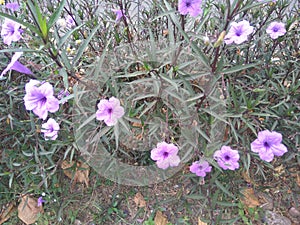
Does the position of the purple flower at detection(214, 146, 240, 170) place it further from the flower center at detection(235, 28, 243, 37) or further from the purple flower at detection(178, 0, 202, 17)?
the purple flower at detection(178, 0, 202, 17)

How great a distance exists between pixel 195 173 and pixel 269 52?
25.1 inches

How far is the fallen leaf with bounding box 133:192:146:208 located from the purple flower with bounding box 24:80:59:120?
30.6 inches

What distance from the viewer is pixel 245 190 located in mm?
1713

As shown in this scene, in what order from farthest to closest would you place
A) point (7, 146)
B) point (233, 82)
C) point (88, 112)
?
1. point (7, 146)
2. point (233, 82)
3. point (88, 112)

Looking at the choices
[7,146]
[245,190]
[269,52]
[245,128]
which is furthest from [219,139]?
[7,146]

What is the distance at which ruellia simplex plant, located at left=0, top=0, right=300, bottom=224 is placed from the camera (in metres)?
1.33

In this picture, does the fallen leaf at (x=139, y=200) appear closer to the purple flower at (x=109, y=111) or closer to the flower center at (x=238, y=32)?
the purple flower at (x=109, y=111)

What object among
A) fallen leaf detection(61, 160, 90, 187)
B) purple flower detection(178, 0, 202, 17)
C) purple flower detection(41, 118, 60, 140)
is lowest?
fallen leaf detection(61, 160, 90, 187)

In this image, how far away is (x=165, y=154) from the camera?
1.32 meters

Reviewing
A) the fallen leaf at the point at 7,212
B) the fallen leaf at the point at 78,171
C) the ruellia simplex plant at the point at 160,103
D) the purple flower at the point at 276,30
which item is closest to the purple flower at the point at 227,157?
the ruellia simplex plant at the point at 160,103

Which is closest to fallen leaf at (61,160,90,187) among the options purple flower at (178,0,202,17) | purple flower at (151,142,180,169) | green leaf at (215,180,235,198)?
purple flower at (151,142,180,169)

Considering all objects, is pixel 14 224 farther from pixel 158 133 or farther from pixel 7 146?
pixel 158 133

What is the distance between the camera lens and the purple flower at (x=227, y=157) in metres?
1.39

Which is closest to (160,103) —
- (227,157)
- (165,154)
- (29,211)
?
(165,154)
